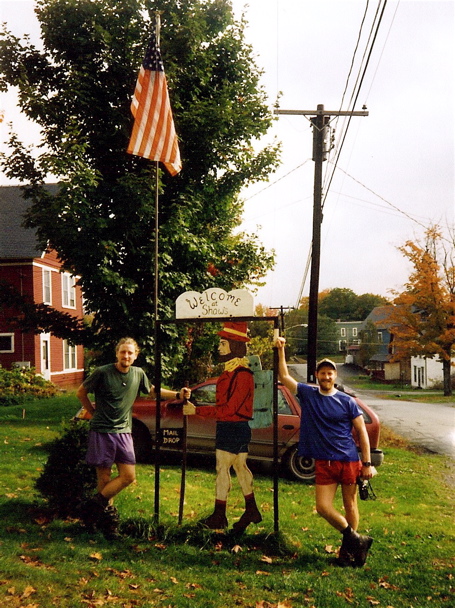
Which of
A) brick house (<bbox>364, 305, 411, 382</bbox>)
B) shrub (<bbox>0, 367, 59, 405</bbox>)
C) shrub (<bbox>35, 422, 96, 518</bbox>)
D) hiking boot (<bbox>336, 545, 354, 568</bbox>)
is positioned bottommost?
brick house (<bbox>364, 305, 411, 382</bbox>)

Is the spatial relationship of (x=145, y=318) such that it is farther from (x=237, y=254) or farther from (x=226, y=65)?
(x=226, y=65)

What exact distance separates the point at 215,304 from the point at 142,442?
15.3 feet

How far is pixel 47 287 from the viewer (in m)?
28.4

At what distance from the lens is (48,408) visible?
18.5 metres

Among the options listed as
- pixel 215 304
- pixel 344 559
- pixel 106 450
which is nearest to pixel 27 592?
pixel 106 450

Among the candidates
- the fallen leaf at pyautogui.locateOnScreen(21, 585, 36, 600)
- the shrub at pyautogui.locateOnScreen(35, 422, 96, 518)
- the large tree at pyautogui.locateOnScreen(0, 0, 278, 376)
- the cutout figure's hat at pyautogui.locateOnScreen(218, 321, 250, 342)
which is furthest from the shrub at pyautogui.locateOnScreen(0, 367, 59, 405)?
the fallen leaf at pyautogui.locateOnScreen(21, 585, 36, 600)

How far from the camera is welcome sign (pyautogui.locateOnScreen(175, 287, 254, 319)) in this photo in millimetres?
6375

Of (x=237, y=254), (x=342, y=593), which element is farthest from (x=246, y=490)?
(x=237, y=254)

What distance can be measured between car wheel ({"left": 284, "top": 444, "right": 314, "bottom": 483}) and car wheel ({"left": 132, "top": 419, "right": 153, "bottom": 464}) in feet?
7.98

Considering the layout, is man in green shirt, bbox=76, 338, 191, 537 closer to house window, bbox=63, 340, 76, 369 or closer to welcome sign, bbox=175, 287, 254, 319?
welcome sign, bbox=175, 287, 254, 319

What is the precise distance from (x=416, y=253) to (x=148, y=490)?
103 feet

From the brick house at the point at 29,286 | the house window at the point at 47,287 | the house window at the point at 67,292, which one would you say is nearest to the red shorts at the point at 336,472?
the brick house at the point at 29,286

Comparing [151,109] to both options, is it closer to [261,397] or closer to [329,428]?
[261,397]

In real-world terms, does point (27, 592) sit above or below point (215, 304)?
below
